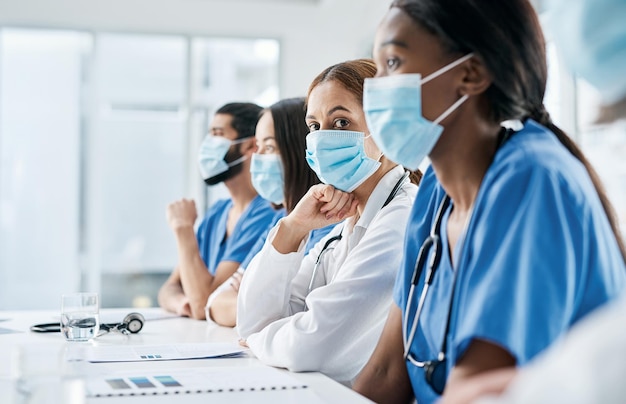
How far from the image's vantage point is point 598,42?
970mm

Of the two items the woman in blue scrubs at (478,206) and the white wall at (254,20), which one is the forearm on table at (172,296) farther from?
the white wall at (254,20)

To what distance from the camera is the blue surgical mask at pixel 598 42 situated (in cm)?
94

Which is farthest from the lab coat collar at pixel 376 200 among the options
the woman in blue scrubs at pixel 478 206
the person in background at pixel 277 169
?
the person in background at pixel 277 169

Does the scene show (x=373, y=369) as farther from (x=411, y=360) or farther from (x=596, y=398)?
(x=596, y=398)

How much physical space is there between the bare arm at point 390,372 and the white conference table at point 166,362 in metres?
0.09

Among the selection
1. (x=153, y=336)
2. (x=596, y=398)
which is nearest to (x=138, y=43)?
(x=153, y=336)

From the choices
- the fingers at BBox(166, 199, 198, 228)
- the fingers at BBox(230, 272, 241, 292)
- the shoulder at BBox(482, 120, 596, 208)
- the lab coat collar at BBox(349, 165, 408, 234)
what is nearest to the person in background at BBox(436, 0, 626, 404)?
the shoulder at BBox(482, 120, 596, 208)

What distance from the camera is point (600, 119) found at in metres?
0.94

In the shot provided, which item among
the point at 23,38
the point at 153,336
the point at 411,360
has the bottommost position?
the point at 153,336

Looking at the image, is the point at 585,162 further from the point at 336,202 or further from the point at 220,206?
the point at 220,206

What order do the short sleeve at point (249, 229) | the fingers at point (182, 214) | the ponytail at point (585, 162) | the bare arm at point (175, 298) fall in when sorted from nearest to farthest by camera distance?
the ponytail at point (585, 162)
the bare arm at point (175, 298)
the short sleeve at point (249, 229)
the fingers at point (182, 214)

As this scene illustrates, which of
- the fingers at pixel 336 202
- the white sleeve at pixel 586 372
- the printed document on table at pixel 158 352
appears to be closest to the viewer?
the white sleeve at pixel 586 372

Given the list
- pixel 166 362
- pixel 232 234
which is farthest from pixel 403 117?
pixel 232 234

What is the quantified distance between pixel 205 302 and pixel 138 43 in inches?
141
